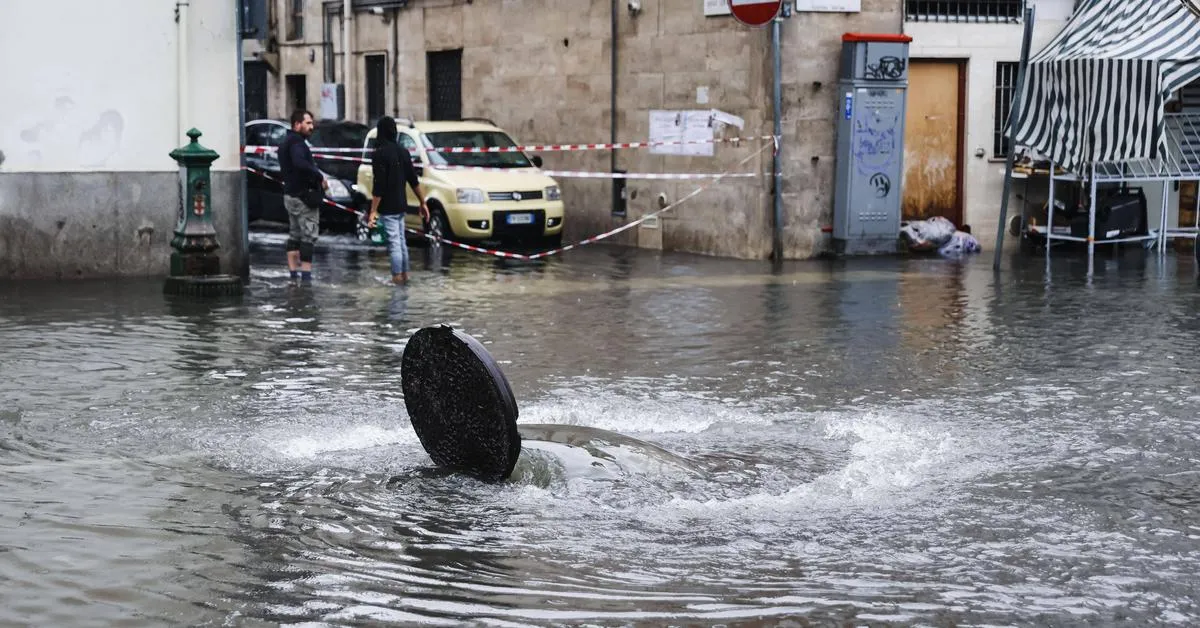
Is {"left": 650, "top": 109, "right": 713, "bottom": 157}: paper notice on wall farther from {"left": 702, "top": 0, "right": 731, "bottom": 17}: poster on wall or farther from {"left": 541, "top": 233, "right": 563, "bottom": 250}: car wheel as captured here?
{"left": 541, "top": 233, "right": 563, "bottom": 250}: car wheel

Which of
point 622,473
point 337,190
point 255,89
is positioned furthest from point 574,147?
point 622,473

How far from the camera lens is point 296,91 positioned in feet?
103

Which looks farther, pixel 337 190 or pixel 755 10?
pixel 337 190

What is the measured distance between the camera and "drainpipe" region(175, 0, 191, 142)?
14.9 m

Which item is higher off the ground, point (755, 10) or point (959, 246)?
point (755, 10)

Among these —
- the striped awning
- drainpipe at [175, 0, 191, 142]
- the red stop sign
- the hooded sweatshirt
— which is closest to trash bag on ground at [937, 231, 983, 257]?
the striped awning

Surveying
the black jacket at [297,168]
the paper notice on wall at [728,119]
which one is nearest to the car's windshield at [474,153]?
the paper notice on wall at [728,119]

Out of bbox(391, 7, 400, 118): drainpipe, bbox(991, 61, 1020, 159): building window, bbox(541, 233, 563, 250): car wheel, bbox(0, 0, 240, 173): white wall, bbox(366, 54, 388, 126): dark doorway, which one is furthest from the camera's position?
bbox(366, 54, 388, 126): dark doorway

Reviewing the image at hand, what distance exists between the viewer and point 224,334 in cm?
1194

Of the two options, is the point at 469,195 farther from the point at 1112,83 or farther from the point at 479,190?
the point at 1112,83

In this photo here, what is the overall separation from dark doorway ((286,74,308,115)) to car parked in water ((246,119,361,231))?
718 centimetres

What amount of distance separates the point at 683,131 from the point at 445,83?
22.3ft

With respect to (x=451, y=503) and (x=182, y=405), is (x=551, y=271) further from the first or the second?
(x=451, y=503)

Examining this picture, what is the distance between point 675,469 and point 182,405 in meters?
3.18
